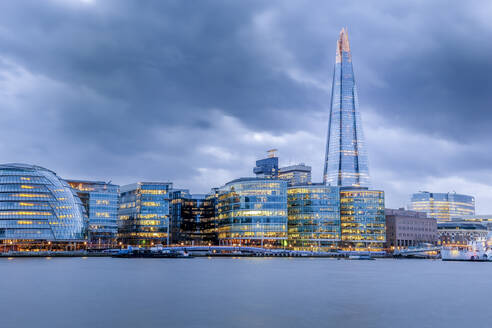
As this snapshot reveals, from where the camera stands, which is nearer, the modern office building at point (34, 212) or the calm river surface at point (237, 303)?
the calm river surface at point (237, 303)

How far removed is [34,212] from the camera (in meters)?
174

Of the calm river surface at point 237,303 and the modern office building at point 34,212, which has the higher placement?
the modern office building at point 34,212

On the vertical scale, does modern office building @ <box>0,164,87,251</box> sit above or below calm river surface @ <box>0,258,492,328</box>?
above

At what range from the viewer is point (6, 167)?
582 ft

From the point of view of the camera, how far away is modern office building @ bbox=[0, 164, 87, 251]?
171125 mm

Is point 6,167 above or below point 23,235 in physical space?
above

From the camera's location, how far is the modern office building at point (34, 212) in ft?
561

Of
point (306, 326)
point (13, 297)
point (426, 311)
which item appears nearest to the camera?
point (306, 326)

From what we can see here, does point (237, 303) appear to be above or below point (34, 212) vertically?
below

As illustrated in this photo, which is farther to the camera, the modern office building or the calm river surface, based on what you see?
the modern office building

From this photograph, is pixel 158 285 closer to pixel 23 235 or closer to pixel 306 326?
pixel 306 326

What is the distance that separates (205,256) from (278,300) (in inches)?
5671

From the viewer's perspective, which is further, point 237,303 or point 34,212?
point 34,212

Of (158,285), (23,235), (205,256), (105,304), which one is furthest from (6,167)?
(105,304)
